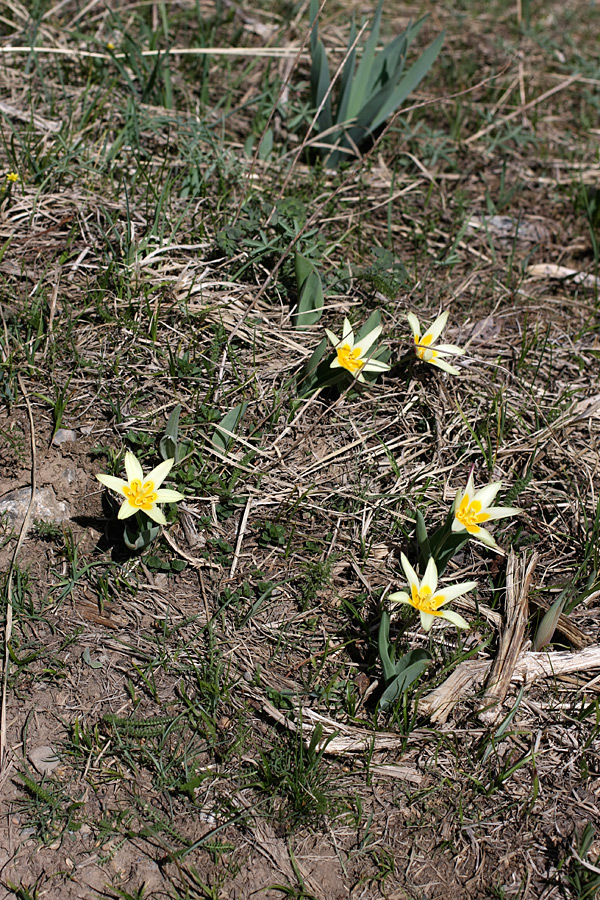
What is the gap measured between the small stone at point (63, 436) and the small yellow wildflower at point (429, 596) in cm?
113

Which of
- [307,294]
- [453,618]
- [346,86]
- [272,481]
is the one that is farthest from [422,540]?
[346,86]

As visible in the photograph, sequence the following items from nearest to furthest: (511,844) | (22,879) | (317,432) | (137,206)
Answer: (22,879) → (511,844) → (317,432) → (137,206)

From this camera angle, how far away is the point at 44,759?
184 cm

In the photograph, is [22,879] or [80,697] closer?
[22,879]

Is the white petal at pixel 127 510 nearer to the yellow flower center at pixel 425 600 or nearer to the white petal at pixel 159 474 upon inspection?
the white petal at pixel 159 474

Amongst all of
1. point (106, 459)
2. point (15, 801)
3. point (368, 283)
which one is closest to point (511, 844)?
point (15, 801)

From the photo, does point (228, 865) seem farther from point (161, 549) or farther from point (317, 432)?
point (317, 432)

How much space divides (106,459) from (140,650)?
2.04 feet

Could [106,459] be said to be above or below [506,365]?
below

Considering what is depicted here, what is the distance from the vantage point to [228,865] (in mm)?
1742

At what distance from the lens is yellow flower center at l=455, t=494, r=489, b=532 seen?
6.64ft

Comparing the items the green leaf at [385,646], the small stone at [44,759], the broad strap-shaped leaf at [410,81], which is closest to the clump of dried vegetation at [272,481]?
the small stone at [44,759]

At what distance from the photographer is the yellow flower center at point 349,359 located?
2373mm

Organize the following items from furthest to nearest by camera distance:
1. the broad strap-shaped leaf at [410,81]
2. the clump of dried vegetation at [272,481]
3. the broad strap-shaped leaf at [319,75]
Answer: the broad strap-shaped leaf at [410,81] < the broad strap-shaped leaf at [319,75] < the clump of dried vegetation at [272,481]
